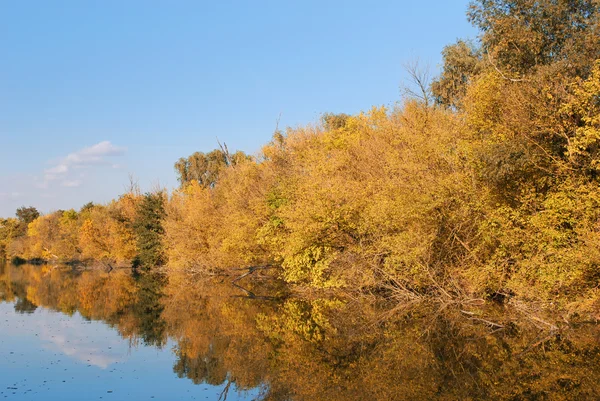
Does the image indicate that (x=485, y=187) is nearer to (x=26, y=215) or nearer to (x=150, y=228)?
(x=150, y=228)

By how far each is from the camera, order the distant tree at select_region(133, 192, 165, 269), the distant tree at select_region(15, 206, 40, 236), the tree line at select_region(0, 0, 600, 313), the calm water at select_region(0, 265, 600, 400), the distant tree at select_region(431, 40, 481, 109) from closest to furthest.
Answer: the calm water at select_region(0, 265, 600, 400) < the tree line at select_region(0, 0, 600, 313) < the distant tree at select_region(431, 40, 481, 109) < the distant tree at select_region(133, 192, 165, 269) < the distant tree at select_region(15, 206, 40, 236)

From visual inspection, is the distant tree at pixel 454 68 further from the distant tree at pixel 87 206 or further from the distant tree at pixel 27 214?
the distant tree at pixel 27 214

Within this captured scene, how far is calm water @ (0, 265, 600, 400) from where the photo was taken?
12.2 metres

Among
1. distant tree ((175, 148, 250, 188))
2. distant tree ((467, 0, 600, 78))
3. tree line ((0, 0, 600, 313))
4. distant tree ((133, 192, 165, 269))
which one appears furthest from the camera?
distant tree ((175, 148, 250, 188))

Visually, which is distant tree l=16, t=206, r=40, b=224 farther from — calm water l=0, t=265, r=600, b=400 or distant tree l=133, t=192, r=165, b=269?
calm water l=0, t=265, r=600, b=400

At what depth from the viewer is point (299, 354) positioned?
15617mm

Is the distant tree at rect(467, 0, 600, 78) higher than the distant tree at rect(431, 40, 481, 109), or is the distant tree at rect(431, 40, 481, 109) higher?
the distant tree at rect(431, 40, 481, 109)

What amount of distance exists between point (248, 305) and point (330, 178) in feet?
24.4

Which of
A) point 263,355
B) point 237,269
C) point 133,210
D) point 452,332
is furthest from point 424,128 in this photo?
point 133,210

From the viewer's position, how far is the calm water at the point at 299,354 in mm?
12164

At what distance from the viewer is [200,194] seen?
158ft

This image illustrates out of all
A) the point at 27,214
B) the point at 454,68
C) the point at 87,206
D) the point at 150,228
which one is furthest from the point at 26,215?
the point at 454,68

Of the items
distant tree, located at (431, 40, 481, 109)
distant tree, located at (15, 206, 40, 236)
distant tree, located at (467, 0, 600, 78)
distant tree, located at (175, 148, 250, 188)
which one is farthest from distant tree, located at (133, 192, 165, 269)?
distant tree, located at (15, 206, 40, 236)

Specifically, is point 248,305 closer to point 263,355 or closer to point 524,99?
point 263,355
